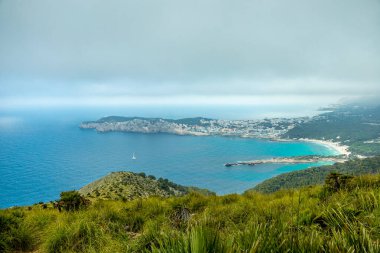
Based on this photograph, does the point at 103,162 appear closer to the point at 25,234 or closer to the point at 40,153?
the point at 40,153

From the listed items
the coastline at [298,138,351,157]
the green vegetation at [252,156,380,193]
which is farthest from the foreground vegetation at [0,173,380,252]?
the coastline at [298,138,351,157]

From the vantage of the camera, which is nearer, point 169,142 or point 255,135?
point 169,142

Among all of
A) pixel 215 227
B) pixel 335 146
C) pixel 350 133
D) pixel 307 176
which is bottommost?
pixel 335 146

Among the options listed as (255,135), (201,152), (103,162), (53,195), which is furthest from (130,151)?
(255,135)

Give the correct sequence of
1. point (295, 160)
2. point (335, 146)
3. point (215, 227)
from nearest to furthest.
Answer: point (215, 227)
point (295, 160)
point (335, 146)

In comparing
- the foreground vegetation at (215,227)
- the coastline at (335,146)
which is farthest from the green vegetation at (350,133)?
the foreground vegetation at (215,227)

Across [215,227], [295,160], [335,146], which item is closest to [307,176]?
[295,160]

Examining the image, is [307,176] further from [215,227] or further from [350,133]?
[350,133]
